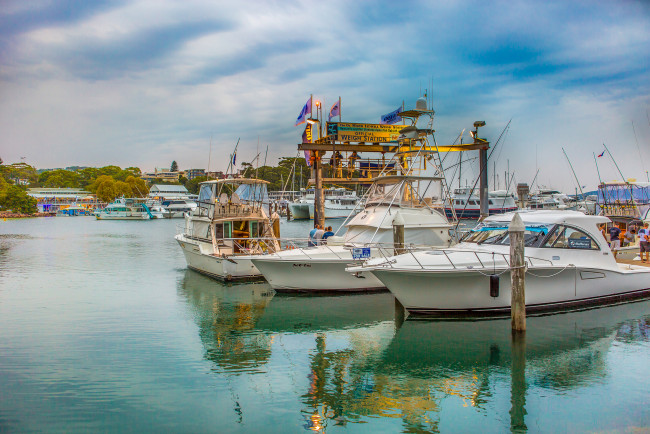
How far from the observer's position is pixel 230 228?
22.9 m

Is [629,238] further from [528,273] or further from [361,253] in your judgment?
[361,253]

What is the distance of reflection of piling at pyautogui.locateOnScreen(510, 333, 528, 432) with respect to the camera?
837 centimetres

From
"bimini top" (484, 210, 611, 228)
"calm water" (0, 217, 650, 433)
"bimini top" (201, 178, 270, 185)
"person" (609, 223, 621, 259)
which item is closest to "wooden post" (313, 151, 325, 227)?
"bimini top" (201, 178, 270, 185)

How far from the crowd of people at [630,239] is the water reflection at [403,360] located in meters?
3.03

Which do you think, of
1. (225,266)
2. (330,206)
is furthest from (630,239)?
(330,206)

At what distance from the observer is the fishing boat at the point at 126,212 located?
3804 inches

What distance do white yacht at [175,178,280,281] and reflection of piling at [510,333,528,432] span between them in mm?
11640

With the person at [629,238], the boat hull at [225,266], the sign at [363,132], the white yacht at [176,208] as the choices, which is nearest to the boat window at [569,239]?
the person at [629,238]

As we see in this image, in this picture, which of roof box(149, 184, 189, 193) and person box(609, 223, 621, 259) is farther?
roof box(149, 184, 189, 193)

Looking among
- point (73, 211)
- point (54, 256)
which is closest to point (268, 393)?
point (54, 256)

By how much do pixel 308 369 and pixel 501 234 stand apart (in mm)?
7930

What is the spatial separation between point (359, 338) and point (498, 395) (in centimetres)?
435

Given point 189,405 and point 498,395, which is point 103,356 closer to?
point 189,405

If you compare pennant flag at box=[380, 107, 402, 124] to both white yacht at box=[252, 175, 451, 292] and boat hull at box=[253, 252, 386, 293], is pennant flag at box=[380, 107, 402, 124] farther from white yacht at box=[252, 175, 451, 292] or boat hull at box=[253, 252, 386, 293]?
boat hull at box=[253, 252, 386, 293]
